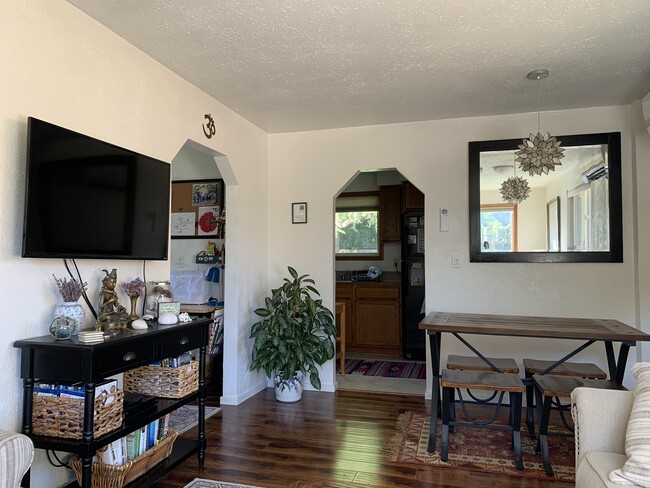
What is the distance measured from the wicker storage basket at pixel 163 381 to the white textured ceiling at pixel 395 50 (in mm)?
1867

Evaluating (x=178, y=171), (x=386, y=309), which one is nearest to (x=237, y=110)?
(x=178, y=171)

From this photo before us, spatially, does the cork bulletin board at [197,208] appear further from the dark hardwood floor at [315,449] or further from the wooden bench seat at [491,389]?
the wooden bench seat at [491,389]

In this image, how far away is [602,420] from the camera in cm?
184

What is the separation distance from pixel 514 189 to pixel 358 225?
2.80 m

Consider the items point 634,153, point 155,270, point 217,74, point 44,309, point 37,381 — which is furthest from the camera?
point 634,153

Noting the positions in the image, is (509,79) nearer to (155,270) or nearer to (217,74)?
(217,74)

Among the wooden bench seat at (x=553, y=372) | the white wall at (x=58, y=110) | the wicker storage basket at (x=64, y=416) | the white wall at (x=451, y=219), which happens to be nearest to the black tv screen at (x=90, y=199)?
the white wall at (x=58, y=110)

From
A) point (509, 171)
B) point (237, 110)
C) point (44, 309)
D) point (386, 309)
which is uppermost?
point (237, 110)

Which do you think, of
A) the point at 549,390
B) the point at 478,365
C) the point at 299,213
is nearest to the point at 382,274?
the point at 299,213

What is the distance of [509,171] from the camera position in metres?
3.89

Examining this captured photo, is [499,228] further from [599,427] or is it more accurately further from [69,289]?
[69,289]

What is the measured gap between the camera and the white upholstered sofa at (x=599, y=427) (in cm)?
177

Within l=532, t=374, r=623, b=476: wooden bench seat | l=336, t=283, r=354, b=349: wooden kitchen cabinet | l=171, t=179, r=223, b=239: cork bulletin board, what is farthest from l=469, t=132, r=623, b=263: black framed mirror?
l=171, t=179, r=223, b=239: cork bulletin board

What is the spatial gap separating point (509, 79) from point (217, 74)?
78.1 inches
